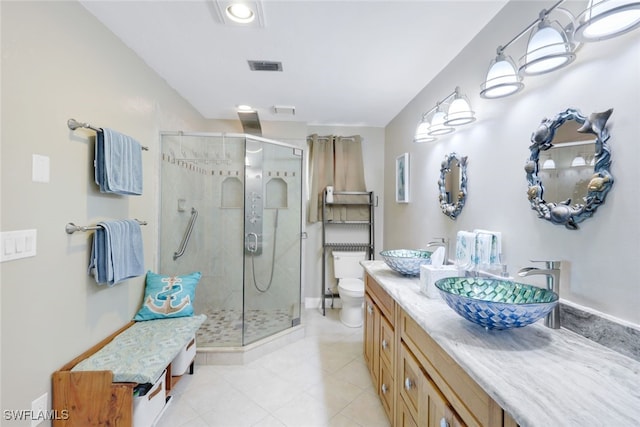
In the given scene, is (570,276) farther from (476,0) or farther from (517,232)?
(476,0)

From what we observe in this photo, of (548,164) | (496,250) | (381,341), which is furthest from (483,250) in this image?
(381,341)

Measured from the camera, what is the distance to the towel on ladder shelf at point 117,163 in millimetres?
1575

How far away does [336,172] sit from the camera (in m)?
3.55

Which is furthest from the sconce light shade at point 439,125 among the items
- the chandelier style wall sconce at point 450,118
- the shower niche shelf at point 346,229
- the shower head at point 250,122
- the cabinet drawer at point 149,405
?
the cabinet drawer at point 149,405

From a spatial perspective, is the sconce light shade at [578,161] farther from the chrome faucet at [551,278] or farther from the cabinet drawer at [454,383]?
the cabinet drawer at [454,383]

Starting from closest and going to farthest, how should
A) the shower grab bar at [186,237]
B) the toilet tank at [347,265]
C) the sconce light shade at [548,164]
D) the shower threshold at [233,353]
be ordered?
1. the sconce light shade at [548,164]
2. the shower threshold at [233,353]
3. the shower grab bar at [186,237]
4. the toilet tank at [347,265]

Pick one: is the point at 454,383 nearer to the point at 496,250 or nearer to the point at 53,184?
the point at 496,250

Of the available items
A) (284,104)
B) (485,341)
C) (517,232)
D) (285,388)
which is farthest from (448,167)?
(285,388)

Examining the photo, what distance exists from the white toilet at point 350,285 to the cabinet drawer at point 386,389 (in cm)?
118

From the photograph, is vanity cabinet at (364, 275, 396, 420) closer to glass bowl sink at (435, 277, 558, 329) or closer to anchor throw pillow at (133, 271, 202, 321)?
glass bowl sink at (435, 277, 558, 329)

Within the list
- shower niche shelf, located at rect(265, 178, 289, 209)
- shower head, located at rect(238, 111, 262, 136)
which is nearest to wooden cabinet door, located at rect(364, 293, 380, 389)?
shower niche shelf, located at rect(265, 178, 289, 209)

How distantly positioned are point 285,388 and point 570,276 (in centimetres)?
188

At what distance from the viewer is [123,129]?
74.2 inches

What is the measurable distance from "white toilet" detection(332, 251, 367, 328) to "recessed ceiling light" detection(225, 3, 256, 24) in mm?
2548
